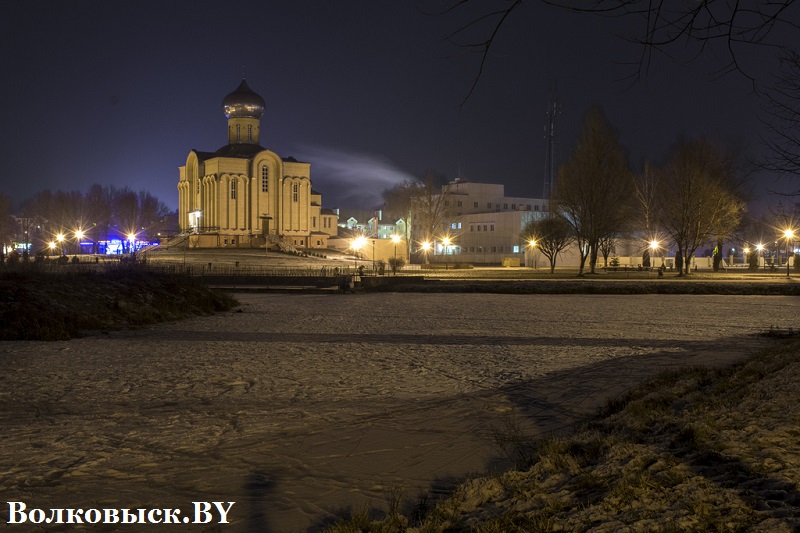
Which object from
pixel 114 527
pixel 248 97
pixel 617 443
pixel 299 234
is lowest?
pixel 114 527

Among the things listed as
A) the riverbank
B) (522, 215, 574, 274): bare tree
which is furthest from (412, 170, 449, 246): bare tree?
the riverbank

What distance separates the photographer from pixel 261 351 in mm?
13406

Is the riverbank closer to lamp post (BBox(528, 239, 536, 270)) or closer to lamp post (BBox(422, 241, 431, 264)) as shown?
lamp post (BBox(528, 239, 536, 270))

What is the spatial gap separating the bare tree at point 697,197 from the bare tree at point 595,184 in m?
4.29

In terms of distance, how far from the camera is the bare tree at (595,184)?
5322cm

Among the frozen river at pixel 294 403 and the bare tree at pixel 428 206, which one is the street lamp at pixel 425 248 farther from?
the frozen river at pixel 294 403

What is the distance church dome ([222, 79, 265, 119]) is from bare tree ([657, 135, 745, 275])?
53.3 metres

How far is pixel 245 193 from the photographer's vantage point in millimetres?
84312

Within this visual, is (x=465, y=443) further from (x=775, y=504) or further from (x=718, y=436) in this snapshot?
(x=775, y=504)

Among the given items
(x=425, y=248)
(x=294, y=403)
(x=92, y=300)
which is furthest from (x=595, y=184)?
(x=294, y=403)

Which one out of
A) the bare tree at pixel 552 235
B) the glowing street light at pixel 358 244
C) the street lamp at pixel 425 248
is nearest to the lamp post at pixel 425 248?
the street lamp at pixel 425 248

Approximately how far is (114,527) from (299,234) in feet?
272

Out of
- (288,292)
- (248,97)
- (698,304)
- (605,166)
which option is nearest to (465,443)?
(698,304)

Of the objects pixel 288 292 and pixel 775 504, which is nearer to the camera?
pixel 775 504
